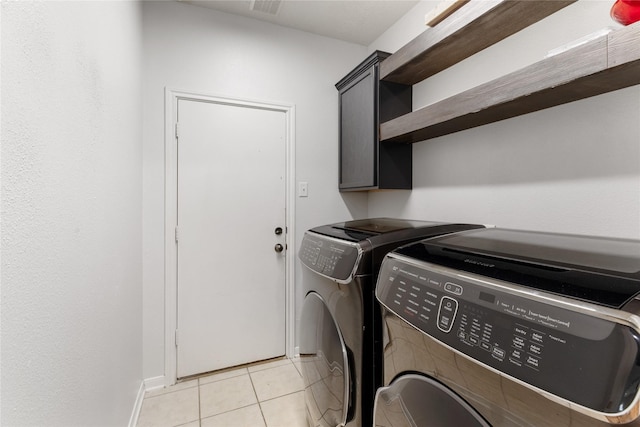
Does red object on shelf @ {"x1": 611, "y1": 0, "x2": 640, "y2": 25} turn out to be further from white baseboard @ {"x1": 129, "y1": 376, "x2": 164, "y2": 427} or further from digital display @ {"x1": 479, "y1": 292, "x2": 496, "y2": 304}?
white baseboard @ {"x1": 129, "y1": 376, "x2": 164, "y2": 427}

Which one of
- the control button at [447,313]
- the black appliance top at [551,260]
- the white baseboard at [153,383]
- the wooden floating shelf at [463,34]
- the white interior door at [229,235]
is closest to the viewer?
the black appliance top at [551,260]

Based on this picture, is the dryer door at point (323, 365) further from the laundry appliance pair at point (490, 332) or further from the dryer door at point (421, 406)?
the dryer door at point (421, 406)

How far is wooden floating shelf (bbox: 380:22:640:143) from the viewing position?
2.88 ft

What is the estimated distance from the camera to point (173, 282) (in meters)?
2.02

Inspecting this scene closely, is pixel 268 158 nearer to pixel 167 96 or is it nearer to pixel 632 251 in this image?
pixel 167 96

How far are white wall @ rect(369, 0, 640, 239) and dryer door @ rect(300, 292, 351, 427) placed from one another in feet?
3.32

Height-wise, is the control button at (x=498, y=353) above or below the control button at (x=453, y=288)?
below

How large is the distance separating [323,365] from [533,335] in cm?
96

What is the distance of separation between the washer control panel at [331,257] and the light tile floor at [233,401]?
101 cm

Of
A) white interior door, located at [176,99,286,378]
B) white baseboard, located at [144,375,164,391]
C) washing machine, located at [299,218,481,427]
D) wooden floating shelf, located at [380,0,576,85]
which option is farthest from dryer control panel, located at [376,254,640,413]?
white baseboard, located at [144,375,164,391]

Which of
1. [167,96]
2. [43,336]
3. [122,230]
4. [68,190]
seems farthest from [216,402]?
[167,96]

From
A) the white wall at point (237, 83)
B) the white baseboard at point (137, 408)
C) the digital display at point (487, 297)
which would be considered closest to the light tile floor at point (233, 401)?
the white baseboard at point (137, 408)

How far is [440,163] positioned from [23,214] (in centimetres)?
190

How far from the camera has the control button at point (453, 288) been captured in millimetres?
628
